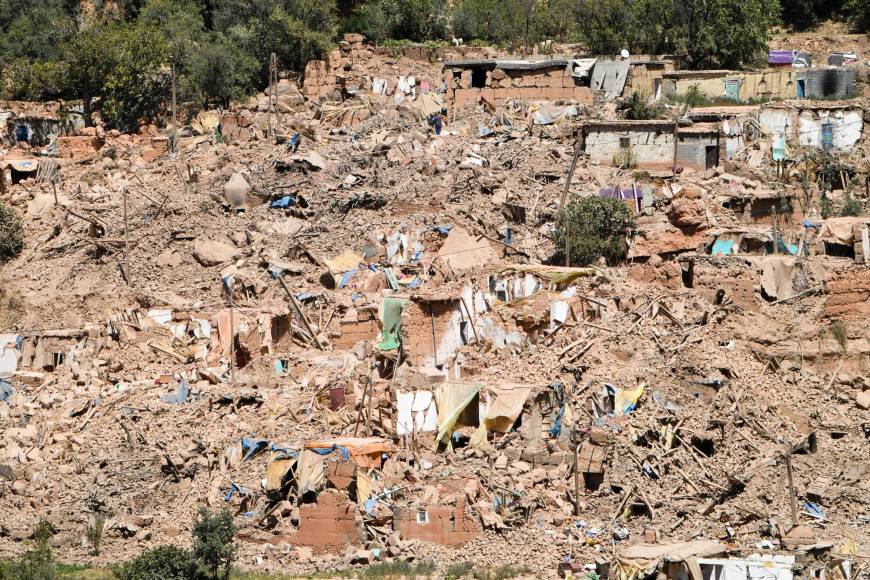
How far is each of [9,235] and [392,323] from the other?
8228 mm

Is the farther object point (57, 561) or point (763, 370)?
point (763, 370)

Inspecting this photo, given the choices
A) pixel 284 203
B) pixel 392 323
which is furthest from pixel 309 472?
pixel 284 203

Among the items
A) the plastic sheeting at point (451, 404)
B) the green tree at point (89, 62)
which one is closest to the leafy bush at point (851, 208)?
the plastic sheeting at point (451, 404)

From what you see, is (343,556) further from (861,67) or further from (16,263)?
(861,67)

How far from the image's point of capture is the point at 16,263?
85.1 ft

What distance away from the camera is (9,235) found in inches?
1041

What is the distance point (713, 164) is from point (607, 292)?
6362 mm

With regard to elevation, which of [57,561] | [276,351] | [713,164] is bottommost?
[57,561]

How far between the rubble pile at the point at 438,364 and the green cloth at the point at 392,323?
5cm

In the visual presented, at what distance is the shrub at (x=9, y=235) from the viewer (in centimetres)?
→ 2627

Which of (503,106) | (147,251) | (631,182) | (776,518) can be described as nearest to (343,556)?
(776,518)

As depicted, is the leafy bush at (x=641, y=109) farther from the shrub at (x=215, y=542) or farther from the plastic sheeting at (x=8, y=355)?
the shrub at (x=215, y=542)

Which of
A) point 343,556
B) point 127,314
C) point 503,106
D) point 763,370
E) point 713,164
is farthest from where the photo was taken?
point 503,106

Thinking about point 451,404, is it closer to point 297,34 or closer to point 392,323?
point 392,323
